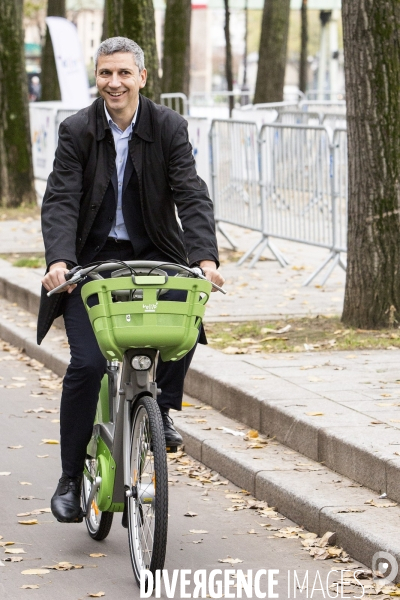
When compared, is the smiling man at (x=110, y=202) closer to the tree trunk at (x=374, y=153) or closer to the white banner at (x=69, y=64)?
the tree trunk at (x=374, y=153)

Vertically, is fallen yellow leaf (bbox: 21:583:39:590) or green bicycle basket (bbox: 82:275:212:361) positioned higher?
green bicycle basket (bbox: 82:275:212:361)

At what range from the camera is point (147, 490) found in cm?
447

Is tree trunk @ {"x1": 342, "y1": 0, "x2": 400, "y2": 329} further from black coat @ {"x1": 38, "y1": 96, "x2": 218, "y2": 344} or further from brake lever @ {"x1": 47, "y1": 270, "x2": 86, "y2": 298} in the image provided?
brake lever @ {"x1": 47, "y1": 270, "x2": 86, "y2": 298}

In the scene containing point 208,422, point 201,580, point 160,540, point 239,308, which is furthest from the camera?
point 239,308

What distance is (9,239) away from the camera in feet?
52.1

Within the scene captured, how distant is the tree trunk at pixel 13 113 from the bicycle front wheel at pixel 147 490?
1522cm

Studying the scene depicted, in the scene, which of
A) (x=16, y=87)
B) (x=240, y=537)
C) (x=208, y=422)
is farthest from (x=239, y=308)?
(x=16, y=87)

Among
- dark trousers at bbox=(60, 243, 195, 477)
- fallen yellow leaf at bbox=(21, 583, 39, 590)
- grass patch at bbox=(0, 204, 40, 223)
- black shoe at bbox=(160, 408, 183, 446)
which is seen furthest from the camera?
grass patch at bbox=(0, 204, 40, 223)

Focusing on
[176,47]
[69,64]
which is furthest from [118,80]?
[176,47]

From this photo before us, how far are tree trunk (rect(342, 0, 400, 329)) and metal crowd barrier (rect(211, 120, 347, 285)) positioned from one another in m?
2.63

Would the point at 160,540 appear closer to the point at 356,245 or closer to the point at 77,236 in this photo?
the point at 77,236

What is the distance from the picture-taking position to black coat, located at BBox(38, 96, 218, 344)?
4.95 m

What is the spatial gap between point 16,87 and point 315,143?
333 inches

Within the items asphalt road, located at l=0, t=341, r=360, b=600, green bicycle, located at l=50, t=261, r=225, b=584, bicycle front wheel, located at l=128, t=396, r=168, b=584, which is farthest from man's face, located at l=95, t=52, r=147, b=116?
asphalt road, located at l=0, t=341, r=360, b=600
